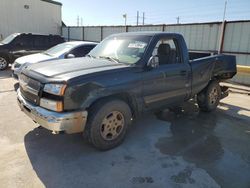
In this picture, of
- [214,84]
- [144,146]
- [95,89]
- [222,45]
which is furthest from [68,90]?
[222,45]

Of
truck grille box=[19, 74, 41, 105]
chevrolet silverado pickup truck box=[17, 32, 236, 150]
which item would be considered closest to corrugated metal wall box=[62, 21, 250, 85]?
chevrolet silverado pickup truck box=[17, 32, 236, 150]

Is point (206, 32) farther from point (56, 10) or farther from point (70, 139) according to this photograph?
point (56, 10)

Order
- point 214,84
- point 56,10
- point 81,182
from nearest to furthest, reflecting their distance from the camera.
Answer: point 81,182, point 214,84, point 56,10

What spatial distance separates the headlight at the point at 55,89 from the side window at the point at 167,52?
76.0 inches

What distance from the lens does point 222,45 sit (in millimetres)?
10086

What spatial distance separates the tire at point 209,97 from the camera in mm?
5820

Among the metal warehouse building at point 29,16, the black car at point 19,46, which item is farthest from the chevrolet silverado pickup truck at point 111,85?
the metal warehouse building at point 29,16

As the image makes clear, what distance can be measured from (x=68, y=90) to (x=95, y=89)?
42cm

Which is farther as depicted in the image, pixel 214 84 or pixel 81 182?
pixel 214 84

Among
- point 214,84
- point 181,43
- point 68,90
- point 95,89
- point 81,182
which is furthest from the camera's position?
point 214,84

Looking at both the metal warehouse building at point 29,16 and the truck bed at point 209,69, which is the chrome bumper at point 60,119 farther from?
the metal warehouse building at point 29,16

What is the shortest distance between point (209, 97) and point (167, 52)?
2.02 meters

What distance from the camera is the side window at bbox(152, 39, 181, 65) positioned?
174 inches

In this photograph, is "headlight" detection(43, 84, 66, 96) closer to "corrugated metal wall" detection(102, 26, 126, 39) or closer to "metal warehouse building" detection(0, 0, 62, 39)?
"corrugated metal wall" detection(102, 26, 126, 39)
